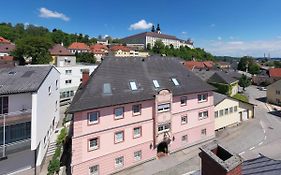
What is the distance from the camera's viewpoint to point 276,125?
34.3 meters

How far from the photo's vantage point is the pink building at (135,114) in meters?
19.3

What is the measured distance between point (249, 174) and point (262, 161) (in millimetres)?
1416

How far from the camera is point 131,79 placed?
23297mm

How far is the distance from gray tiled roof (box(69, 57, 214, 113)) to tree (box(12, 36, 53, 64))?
135ft

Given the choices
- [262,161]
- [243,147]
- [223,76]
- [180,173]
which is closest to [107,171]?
[180,173]

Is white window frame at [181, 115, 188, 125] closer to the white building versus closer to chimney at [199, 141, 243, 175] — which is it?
chimney at [199, 141, 243, 175]

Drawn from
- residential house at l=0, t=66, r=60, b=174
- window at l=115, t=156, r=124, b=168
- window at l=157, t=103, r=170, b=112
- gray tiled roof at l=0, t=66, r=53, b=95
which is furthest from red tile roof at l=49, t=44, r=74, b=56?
window at l=115, t=156, r=124, b=168

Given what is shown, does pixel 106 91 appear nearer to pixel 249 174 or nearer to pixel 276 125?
pixel 249 174

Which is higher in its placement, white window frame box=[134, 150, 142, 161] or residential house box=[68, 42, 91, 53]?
residential house box=[68, 42, 91, 53]

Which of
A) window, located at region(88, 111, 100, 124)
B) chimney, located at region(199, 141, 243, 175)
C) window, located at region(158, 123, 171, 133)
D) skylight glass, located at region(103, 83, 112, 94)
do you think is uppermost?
skylight glass, located at region(103, 83, 112, 94)

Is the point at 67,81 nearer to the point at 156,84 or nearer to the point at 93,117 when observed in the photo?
the point at 156,84

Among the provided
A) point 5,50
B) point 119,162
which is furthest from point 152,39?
point 119,162

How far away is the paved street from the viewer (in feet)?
71.0

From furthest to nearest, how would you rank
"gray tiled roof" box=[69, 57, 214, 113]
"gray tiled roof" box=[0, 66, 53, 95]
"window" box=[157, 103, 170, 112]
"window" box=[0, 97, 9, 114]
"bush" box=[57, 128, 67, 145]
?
1. "bush" box=[57, 128, 67, 145]
2. "window" box=[157, 103, 170, 112]
3. "gray tiled roof" box=[69, 57, 214, 113]
4. "window" box=[0, 97, 9, 114]
5. "gray tiled roof" box=[0, 66, 53, 95]
